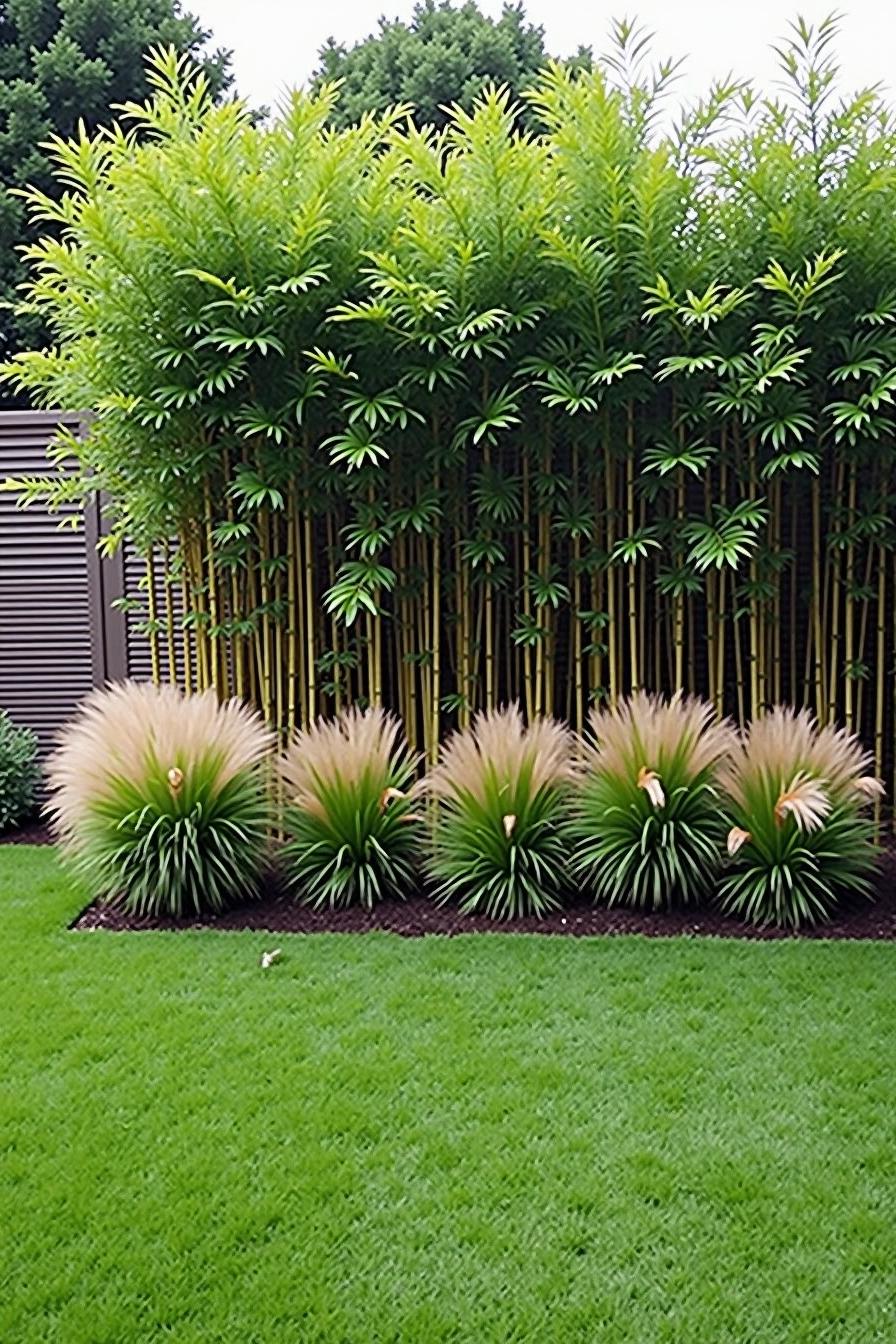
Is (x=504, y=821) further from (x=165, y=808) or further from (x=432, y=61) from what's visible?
(x=432, y=61)

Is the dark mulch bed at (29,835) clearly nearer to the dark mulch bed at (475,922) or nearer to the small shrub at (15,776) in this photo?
the small shrub at (15,776)

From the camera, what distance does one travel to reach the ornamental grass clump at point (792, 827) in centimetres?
313

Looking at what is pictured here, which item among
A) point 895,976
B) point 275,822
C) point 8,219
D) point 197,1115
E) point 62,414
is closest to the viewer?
point 197,1115

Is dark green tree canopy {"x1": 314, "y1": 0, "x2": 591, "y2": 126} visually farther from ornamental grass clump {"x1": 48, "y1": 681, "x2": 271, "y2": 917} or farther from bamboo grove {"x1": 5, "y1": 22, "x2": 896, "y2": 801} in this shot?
ornamental grass clump {"x1": 48, "y1": 681, "x2": 271, "y2": 917}

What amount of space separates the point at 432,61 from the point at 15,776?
25.4 feet

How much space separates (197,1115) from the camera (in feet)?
6.91

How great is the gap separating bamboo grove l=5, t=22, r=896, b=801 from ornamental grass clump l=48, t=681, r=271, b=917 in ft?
1.94

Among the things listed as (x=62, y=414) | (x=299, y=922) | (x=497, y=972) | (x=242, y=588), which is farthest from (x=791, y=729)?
(x=62, y=414)

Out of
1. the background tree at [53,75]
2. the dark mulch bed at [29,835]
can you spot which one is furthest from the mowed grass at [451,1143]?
the background tree at [53,75]

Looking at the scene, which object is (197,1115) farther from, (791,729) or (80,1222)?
(791,729)

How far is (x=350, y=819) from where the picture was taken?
10.9ft

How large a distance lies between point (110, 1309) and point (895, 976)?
2.05 metres

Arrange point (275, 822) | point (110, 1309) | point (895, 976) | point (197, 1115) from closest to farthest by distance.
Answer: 1. point (110, 1309)
2. point (197, 1115)
3. point (895, 976)
4. point (275, 822)

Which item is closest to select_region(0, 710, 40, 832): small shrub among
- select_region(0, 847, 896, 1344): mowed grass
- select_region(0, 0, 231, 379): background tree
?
select_region(0, 847, 896, 1344): mowed grass
